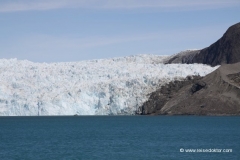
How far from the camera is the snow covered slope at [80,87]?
299ft

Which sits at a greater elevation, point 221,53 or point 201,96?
point 221,53

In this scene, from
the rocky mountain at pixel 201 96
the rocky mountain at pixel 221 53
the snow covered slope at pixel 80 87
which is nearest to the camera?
the snow covered slope at pixel 80 87

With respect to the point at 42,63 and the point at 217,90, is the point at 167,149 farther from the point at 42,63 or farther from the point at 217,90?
the point at 42,63

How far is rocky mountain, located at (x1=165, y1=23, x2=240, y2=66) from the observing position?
13888cm

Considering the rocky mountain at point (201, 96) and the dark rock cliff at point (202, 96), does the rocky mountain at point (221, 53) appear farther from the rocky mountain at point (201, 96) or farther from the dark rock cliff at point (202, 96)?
the dark rock cliff at point (202, 96)

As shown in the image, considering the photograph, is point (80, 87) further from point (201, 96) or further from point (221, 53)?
point (221, 53)

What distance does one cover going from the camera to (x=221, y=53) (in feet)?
469

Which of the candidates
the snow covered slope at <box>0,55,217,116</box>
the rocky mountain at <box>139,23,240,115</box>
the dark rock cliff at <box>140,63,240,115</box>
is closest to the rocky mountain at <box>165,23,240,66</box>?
the snow covered slope at <box>0,55,217,116</box>

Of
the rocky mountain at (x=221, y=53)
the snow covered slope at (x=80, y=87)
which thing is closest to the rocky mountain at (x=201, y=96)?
the snow covered slope at (x=80, y=87)

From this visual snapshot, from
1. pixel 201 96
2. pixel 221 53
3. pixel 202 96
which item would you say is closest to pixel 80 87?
pixel 201 96

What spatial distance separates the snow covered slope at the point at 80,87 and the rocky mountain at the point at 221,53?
33536 mm

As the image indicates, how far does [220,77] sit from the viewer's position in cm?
9775

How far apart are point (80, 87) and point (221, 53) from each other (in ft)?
193

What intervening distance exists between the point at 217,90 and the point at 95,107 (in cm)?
2130
